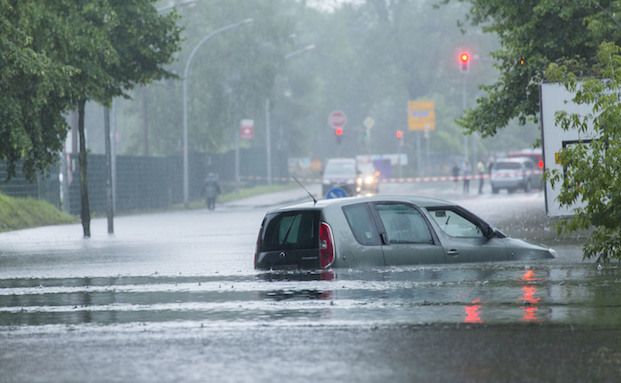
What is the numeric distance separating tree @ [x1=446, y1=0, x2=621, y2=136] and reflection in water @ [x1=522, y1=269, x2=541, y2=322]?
12.8 m

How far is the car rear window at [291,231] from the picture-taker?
17653mm

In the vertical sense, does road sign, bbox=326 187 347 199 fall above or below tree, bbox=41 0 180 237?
below

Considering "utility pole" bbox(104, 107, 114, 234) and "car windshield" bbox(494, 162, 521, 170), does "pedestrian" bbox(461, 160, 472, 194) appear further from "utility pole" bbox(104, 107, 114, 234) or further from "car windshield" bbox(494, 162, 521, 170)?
"utility pole" bbox(104, 107, 114, 234)

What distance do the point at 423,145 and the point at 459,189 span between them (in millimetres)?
42552

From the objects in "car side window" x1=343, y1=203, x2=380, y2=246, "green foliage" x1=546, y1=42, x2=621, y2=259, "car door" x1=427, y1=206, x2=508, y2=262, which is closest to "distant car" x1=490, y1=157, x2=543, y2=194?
"green foliage" x1=546, y1=42, x2=621, y2=259

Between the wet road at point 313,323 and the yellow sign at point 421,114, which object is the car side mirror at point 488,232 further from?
the yellow sign at point 421,114

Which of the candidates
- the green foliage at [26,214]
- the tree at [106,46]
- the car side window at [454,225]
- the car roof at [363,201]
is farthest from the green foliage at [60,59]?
the car side window at [454,225]

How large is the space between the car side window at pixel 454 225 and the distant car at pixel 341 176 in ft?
152

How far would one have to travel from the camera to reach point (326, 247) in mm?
17438

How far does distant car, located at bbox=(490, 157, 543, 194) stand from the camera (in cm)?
→ 7169

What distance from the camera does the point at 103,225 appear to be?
44.4 m

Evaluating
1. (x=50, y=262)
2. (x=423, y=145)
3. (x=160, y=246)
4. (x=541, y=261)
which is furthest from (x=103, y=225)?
(x=423, y=145)

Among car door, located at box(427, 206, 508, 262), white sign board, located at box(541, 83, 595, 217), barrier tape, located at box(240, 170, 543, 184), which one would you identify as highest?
white sign board, located at box(541, 83, 595, 217)

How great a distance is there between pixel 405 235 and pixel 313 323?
5194mm
